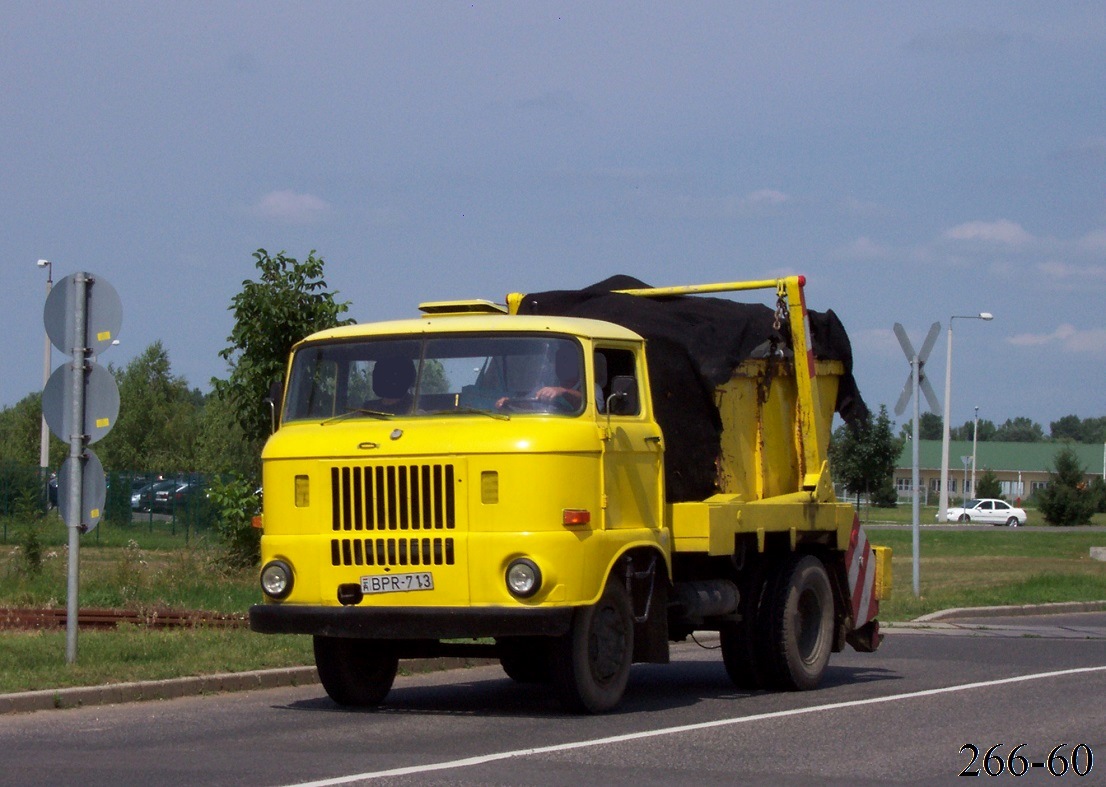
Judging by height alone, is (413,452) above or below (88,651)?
above

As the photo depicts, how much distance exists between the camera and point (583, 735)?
938 cm

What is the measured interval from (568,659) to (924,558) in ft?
111

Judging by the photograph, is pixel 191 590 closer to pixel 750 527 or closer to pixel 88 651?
pixel 88 651

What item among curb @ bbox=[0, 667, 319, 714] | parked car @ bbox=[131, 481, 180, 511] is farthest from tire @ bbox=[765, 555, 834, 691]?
parked car @ bbox=[131, 481, 180, 511]

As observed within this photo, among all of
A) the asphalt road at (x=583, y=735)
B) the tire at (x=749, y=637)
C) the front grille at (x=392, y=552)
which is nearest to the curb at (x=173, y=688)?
the asphalt road at (x=583, y=735)

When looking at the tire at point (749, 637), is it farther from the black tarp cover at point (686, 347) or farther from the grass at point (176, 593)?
the grass at point (176, 593)

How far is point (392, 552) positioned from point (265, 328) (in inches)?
477

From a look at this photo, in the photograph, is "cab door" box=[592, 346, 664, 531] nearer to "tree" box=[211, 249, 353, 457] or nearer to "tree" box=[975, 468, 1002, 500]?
"tree" box=[211, 249, 353, 457]

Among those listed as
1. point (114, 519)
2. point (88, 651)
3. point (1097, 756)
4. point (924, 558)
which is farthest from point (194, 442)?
point (1097, 756)

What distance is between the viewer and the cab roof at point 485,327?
10562 millimetres

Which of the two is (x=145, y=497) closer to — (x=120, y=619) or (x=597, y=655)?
(x=120, y=619)

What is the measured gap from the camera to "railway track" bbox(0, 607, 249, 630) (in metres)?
15.3

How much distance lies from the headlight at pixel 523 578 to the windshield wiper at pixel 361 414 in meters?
1.40

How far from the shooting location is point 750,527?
38.8ft
